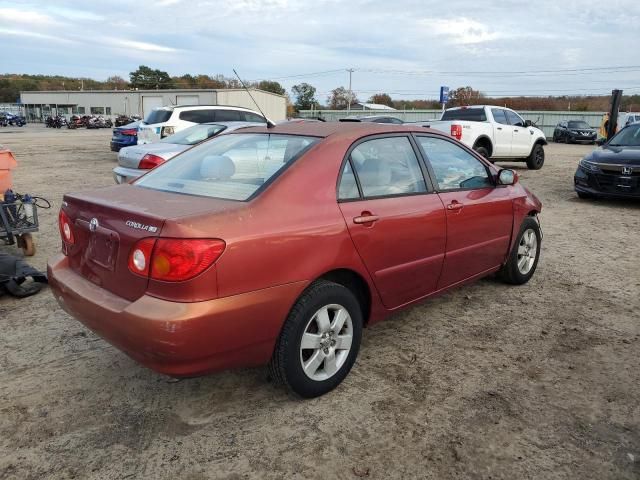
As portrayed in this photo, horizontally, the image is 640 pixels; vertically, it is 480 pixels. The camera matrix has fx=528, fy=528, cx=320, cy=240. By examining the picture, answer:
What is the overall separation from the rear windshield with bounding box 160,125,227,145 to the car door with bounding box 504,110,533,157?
839 centimetres

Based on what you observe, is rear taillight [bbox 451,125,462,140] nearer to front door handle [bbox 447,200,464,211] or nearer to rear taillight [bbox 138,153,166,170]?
rear taillight [bbox 138,153,166,170]

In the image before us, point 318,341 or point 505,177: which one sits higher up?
point 505,177

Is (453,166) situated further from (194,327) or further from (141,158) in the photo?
(141,158)

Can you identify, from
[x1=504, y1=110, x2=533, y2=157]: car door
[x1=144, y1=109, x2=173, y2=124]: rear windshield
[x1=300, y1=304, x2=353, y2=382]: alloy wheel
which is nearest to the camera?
[x1=300, y1=304, x2=353, y2=382]: alloy wheel

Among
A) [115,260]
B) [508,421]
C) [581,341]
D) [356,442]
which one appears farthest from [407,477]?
[581,341]

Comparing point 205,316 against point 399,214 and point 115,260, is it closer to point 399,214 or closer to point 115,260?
point 115,260

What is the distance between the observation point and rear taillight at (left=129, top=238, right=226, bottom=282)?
2.46 meters

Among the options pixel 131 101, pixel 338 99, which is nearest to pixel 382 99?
pixel 338 99

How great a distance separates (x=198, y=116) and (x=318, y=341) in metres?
12.7

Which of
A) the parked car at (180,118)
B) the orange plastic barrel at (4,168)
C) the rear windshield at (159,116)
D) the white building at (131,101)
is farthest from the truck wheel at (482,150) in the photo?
the white building at (131,101)

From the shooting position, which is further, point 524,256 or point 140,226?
point 524,256

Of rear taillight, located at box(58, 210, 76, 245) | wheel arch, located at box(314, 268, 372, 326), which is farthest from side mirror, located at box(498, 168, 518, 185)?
rear taillight, located at box(58, 210, 76, 245)

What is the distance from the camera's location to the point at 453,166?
13.5 ft

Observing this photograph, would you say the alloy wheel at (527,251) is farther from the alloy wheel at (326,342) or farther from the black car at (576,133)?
the black car at (576,133)
